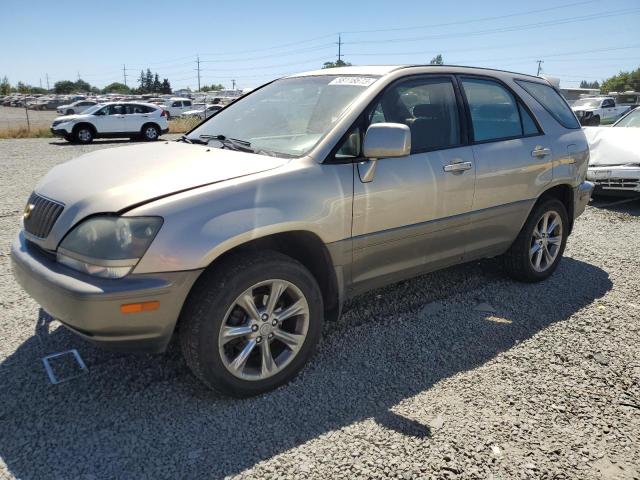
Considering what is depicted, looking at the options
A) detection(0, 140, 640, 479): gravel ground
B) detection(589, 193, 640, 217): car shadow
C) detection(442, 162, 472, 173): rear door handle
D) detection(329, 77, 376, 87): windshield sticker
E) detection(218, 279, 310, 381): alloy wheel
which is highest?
detection(329, 77, 376, 87): windshield sticker

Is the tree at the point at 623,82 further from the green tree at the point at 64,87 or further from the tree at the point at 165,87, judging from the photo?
the green tree at the point at 64,87

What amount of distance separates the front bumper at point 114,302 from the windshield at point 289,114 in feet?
3.60

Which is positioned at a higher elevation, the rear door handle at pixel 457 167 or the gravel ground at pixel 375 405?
the rear door handle at pixel 457 167

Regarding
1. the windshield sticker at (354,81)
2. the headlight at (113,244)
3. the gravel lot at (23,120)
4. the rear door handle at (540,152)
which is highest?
the windshield sticker at (354,81)

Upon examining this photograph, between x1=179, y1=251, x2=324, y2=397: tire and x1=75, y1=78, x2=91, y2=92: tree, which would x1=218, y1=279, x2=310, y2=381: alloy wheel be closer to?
x1=179, y1=251, x2=324, y2=397: tire

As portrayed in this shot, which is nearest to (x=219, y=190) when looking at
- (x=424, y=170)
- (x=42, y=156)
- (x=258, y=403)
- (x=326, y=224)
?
(x=326, y=224)

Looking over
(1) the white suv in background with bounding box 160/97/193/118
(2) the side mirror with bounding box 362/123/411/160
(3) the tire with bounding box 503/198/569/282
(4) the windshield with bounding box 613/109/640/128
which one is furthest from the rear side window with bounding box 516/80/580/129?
(1) the white suv in background with bounding box 160/97/193/118

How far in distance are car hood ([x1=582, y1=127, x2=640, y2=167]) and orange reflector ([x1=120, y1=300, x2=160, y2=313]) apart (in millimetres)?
7453

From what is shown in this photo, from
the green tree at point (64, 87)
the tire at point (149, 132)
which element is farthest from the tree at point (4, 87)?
the tire at point (149, 132)

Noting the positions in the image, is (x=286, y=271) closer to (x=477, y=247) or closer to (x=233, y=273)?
(x=233, y=273)

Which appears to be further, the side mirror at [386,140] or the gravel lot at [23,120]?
the gravel lot at [23,120]

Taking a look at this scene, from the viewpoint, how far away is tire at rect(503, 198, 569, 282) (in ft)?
14.8

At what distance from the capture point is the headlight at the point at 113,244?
245 cm

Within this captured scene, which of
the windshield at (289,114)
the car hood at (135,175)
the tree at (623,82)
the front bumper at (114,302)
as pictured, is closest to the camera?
the front bumper at (114,302)
